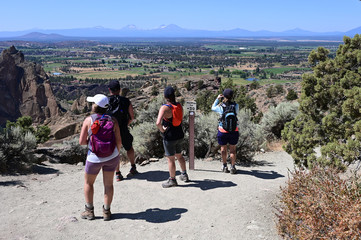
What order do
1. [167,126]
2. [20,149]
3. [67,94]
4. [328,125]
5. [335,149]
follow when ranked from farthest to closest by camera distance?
1. [67,94]
2. [20,149]
3. [167,126]
4. [328,125]
5. [335,149]


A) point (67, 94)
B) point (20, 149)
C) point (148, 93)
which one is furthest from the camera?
point (67, 94)

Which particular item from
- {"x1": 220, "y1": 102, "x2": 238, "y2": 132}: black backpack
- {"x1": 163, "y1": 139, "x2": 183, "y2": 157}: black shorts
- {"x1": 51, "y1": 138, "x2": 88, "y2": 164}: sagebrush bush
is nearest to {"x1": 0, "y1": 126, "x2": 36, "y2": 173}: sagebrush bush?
{"x1": 51, "y1": 138, "x2": 88, "y2": 164}: sagebrush bush

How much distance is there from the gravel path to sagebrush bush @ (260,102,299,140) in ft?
14.0

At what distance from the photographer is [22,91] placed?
251ft

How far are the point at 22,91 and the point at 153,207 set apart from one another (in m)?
80.9

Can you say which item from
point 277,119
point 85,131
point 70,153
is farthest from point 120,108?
point 277,119

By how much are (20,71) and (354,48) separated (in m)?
85.9

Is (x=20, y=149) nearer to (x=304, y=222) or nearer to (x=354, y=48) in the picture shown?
(x=304, y=222)

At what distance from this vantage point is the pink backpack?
4.33 metres

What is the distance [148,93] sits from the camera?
162 feet

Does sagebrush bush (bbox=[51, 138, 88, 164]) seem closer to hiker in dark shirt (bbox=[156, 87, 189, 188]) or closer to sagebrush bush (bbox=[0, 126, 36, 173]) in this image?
sagebrush bush (bbox=[0, 126, 36, 173])

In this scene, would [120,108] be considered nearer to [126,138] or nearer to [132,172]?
[126,138]

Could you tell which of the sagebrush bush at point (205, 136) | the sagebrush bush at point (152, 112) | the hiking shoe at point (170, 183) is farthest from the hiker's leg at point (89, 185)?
the sagebrush bush at point (152, 112)

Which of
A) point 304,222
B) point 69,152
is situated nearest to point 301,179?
point 304,222
